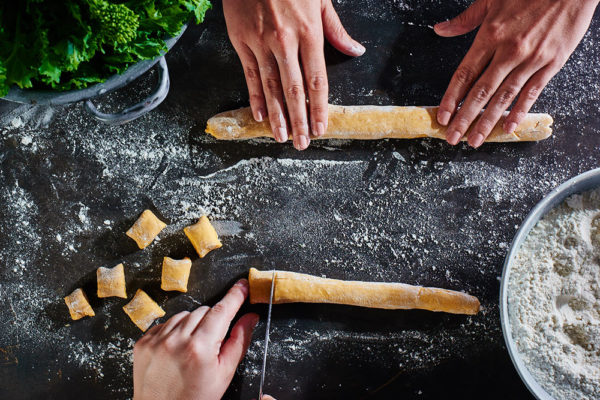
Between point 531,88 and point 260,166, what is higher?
point 531,88

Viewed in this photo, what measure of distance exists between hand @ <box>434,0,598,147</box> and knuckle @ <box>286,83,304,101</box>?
55 centimetres

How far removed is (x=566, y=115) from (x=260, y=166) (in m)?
1.29

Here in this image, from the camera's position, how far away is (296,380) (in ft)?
5.99

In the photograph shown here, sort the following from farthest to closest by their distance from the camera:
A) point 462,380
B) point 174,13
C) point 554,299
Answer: point 462,380
point 554,299
point 174,13

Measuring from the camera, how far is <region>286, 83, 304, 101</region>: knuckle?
1.58 m

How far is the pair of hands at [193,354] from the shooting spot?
170 cm

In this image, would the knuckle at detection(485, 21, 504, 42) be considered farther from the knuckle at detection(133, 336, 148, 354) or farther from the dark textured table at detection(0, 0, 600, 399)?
the knuckle at detection(133, 336, 148, 354)

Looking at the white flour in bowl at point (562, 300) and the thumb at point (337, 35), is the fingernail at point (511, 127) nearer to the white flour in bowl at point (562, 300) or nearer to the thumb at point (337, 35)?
the white flour in bowl at point (562, 300)

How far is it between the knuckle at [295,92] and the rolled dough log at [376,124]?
0.17 m

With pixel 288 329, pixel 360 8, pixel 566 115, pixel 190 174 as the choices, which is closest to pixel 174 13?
pixel 190 174

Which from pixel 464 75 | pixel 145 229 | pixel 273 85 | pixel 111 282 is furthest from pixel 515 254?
pixel 111 282

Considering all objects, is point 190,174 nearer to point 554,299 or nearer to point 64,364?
point 64,364

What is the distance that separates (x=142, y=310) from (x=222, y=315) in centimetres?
33

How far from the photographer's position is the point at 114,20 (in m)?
1.21
